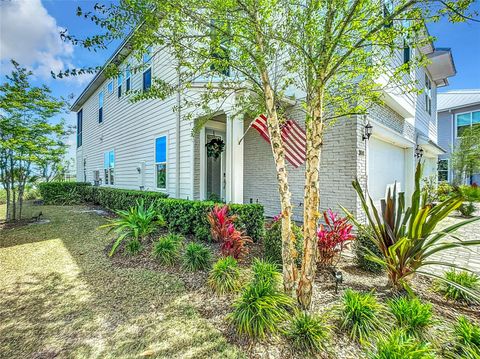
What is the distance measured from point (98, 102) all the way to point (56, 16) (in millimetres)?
10016

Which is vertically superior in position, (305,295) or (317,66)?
(317,66)

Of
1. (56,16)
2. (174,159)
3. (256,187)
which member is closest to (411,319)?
(256,187)

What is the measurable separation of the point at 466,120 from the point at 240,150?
23021mm

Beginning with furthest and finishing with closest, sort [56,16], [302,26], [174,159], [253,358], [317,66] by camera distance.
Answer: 1. [174,159]
2. [56,16]
3. [302,26]
4. [317,66]
5. [253,358]

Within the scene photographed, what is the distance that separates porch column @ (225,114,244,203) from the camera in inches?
230

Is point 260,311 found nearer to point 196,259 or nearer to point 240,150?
point 196,259

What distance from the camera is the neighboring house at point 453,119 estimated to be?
18594 mm

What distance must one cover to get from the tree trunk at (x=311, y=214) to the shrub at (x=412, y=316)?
0.86 m

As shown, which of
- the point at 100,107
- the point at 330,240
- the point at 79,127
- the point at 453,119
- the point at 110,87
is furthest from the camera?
the point at 453,119

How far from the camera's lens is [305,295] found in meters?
2.60

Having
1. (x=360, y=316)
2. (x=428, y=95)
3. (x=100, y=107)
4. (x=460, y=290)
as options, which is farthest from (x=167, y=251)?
(x=428, y=95)

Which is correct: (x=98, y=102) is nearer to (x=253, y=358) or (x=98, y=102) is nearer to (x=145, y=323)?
(x=145, y=323)

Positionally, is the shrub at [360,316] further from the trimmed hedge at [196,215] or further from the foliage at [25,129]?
the foliage at [25,129]

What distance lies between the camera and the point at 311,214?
2574 mm
